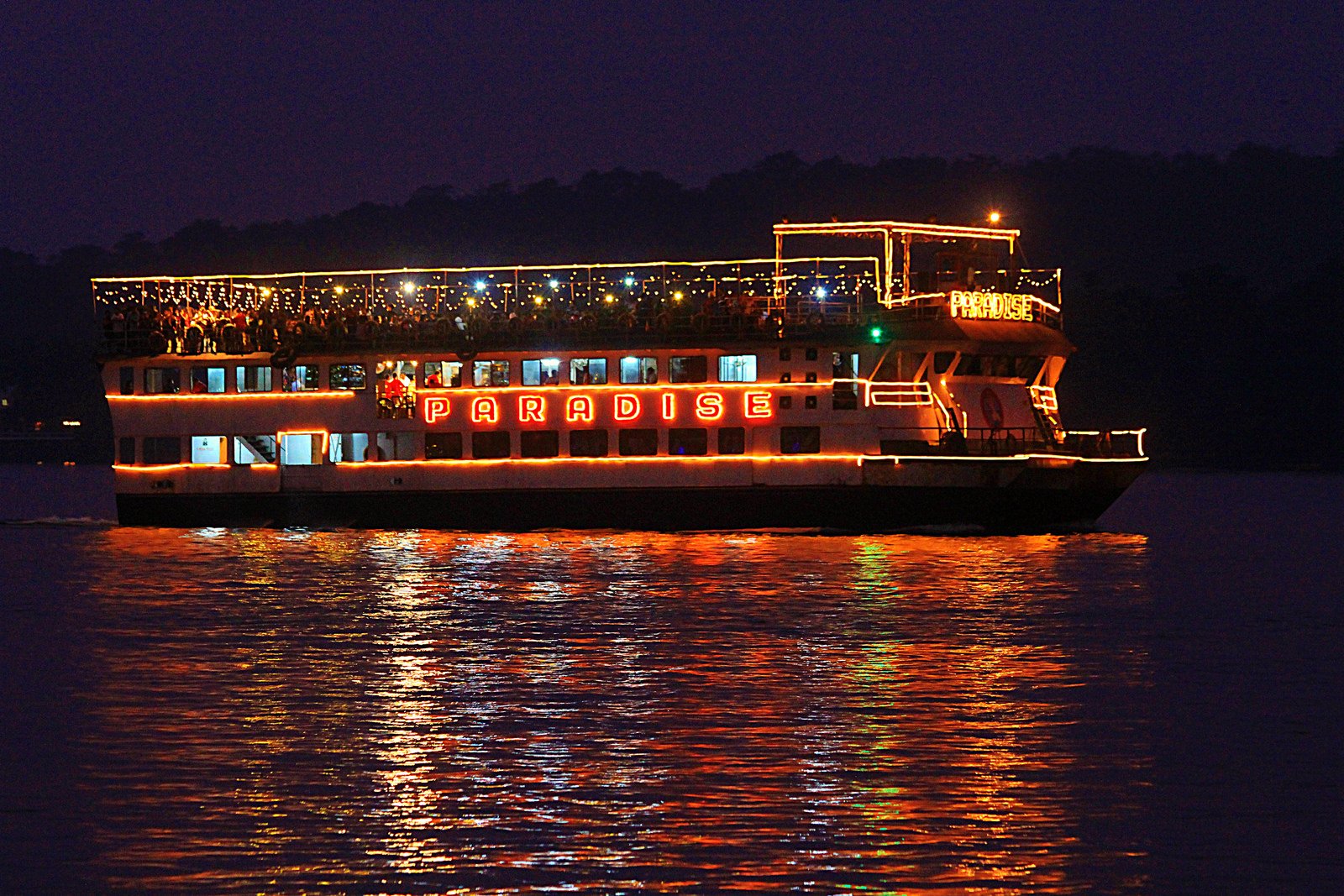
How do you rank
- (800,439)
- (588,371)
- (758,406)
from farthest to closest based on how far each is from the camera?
1. (588,371)
2. (758,406)
3. (800,439)

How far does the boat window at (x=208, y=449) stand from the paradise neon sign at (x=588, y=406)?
644 centimetres

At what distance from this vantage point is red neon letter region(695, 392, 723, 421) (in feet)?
197

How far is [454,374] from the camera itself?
2501 inches

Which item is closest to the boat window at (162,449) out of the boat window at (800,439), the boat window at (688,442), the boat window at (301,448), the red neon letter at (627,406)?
the boat window at (301,448)

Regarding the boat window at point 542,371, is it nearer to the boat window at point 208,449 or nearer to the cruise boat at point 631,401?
the cruise boat at point 631,401

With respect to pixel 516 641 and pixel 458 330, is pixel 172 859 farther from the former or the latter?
pixel 458 330

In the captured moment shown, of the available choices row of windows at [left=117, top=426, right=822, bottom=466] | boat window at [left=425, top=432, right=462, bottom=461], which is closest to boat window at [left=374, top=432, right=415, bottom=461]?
row of windows at [left=117, top=426, right=822, bottom=466]

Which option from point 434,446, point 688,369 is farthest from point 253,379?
point 688,369

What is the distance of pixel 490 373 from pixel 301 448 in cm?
627

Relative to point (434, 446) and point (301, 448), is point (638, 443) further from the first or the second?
point (301, 448)

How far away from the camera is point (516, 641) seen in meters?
34.8

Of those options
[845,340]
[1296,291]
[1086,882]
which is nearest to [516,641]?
[1086,882]

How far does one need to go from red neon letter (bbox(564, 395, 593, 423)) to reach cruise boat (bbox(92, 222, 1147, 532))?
0.26 ft

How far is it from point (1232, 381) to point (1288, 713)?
14730 centimetres
